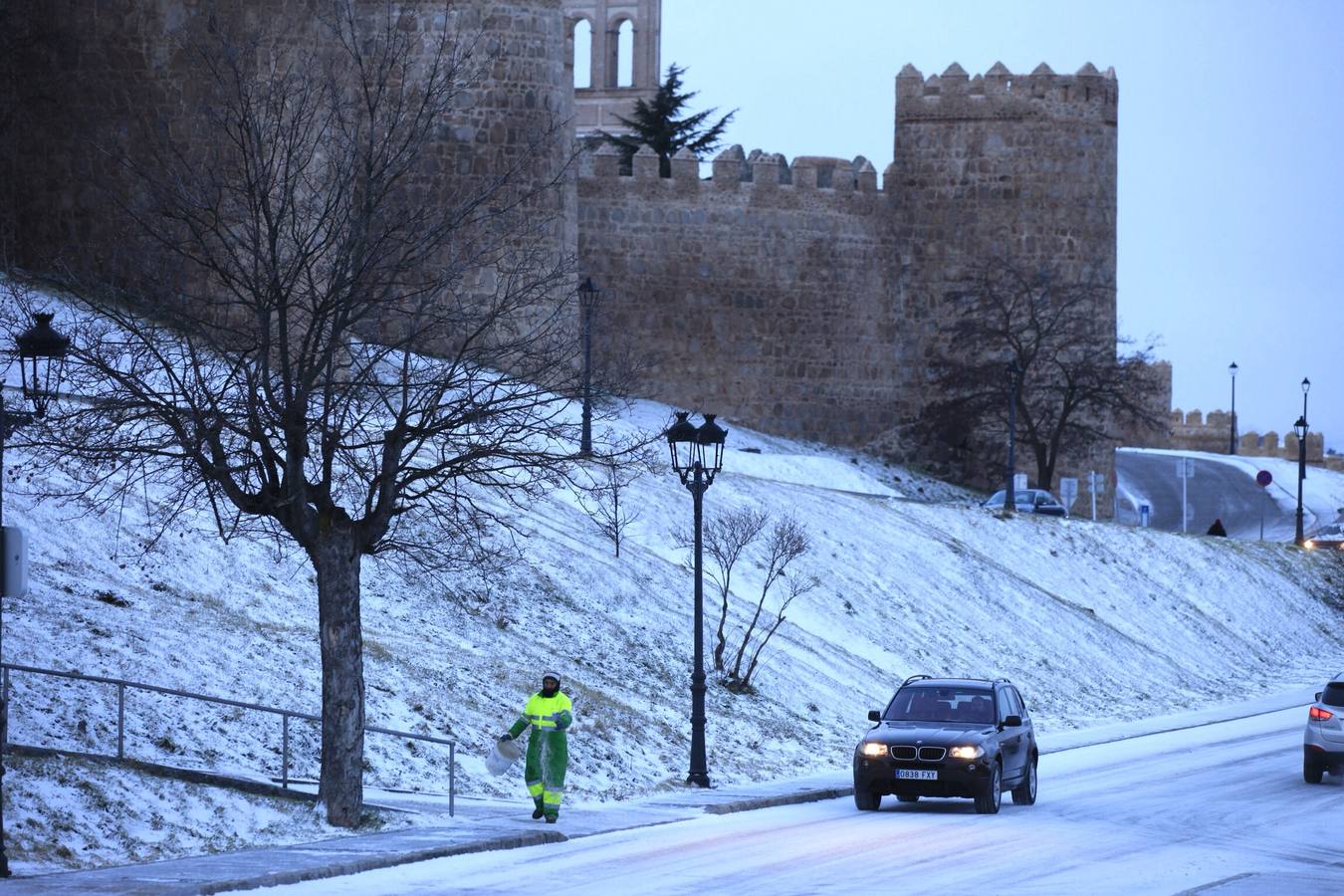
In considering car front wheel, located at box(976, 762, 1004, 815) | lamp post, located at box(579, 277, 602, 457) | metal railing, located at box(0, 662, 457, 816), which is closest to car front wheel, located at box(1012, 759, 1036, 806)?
car front wheel, located at box(976, 762, 1004, 815)

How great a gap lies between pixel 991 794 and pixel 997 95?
34583 mm

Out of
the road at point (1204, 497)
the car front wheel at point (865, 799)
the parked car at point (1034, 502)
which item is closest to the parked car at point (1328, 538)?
the road at point (1204, 497)

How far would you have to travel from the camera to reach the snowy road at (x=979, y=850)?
1512cm

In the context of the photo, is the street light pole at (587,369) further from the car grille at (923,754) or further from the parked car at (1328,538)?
the parked car at (1328,538)

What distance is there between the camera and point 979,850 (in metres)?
17.2

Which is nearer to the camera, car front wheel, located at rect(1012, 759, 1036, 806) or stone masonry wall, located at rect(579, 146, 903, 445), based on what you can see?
car front wheel, located at rect(1012, 759, 1036, 806)

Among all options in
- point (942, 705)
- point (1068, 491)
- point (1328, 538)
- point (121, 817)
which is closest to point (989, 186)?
point (1068, 491)

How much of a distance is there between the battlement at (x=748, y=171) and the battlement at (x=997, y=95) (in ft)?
6.42

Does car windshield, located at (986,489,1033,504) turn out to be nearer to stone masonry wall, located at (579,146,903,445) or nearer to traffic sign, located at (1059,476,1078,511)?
traffic sign, located at (1059,476,1078,511)

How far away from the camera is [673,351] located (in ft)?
164

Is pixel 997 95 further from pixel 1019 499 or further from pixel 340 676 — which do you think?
pixel 340 676

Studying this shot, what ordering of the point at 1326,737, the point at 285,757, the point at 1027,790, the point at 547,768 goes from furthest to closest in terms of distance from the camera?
the point at 1326,737, the point at 1027,790, the point at 547,768, the point at 285,757

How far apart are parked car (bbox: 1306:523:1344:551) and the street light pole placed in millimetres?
22133

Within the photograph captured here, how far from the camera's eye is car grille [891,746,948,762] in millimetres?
20266
